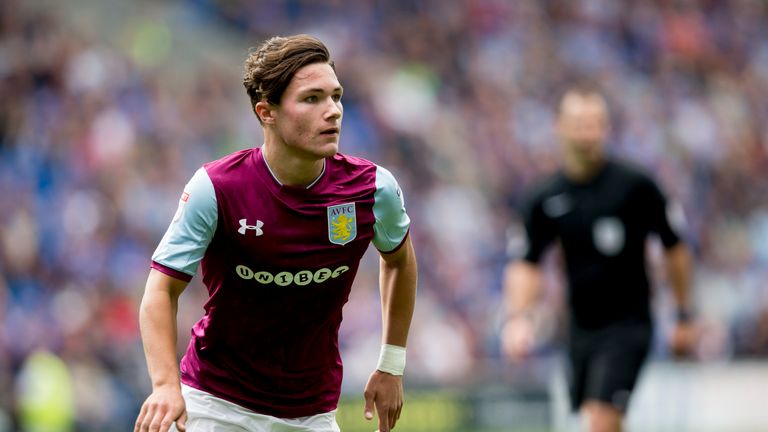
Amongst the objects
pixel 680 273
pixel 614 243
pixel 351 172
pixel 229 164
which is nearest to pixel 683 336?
pixel 680 273

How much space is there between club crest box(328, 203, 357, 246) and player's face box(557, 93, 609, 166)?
3.11 metres

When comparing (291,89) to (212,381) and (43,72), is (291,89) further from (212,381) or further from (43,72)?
(43,72)

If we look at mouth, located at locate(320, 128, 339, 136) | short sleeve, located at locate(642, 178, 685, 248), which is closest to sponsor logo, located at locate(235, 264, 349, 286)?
mouth, located at locate(320, 128, 339, 136)

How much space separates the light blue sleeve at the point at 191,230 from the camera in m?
4.85

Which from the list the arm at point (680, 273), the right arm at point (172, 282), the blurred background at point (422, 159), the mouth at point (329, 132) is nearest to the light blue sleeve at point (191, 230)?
the right arm at point (172, 282)

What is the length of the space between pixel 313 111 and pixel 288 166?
0.27 metres

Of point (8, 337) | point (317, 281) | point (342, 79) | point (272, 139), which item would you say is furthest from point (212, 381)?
point (342, 79)

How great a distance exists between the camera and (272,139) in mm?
5141

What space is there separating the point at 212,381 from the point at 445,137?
12263 millimetres

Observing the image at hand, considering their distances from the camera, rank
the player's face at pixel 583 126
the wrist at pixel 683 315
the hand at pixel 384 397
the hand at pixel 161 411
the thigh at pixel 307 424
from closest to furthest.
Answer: the hand at pixel 161 411 < the thigh at pixel 307 424 < the hand at pixel 384 397 < the player's face at pixel 583 126 < the wrist at pixel 683 315

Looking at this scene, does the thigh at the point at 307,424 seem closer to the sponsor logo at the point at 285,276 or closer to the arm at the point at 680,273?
the sponsor logo at the point at 285,276

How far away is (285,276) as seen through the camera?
16.8ft

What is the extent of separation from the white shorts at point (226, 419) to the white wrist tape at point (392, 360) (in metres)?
0.39

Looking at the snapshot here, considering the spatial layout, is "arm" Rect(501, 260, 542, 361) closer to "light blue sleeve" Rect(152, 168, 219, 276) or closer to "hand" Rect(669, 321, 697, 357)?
"hand" Rect(669, 321, 697, 357)
